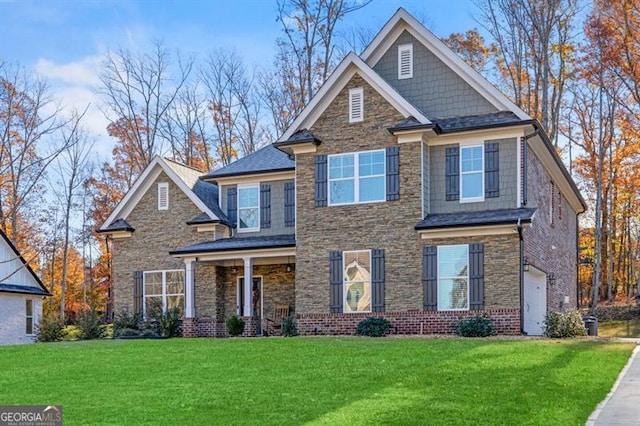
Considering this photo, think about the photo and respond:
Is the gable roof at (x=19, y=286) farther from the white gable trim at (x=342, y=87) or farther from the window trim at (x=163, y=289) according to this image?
the white gable trim at (x=342, y=87)

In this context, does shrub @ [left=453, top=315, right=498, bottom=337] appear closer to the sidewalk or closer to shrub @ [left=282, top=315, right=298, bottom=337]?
shrub @ [left=282, top=315, right=298, bottom=337]

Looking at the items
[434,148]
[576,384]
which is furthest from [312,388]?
[434,148]

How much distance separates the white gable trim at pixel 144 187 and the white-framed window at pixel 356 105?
23.7ft

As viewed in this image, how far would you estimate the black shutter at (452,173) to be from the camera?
21.4 meters

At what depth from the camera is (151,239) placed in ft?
89.1

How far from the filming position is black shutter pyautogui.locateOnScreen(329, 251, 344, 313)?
21.8 meters

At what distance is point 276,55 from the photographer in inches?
1624

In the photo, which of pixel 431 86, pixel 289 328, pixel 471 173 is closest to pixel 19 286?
pixel 289 328

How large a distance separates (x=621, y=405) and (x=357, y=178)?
12507mm

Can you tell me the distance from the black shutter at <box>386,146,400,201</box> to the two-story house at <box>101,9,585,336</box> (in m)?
0.03

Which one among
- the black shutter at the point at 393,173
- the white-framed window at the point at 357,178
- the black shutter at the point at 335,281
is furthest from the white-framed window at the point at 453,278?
the black shutter at the point at 335,281

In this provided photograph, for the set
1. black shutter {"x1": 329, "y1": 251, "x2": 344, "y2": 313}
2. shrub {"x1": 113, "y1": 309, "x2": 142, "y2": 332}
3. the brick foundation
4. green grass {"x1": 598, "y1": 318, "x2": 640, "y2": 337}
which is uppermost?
black shutter {"x1": 329, "y1": 251, "x2": 344, "y2": 313}

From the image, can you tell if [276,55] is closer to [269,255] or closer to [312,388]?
[269,255]

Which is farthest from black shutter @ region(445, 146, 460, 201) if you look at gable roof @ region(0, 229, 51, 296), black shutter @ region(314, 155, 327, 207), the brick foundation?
gable roof @ region(0, 229, 51, 296)
